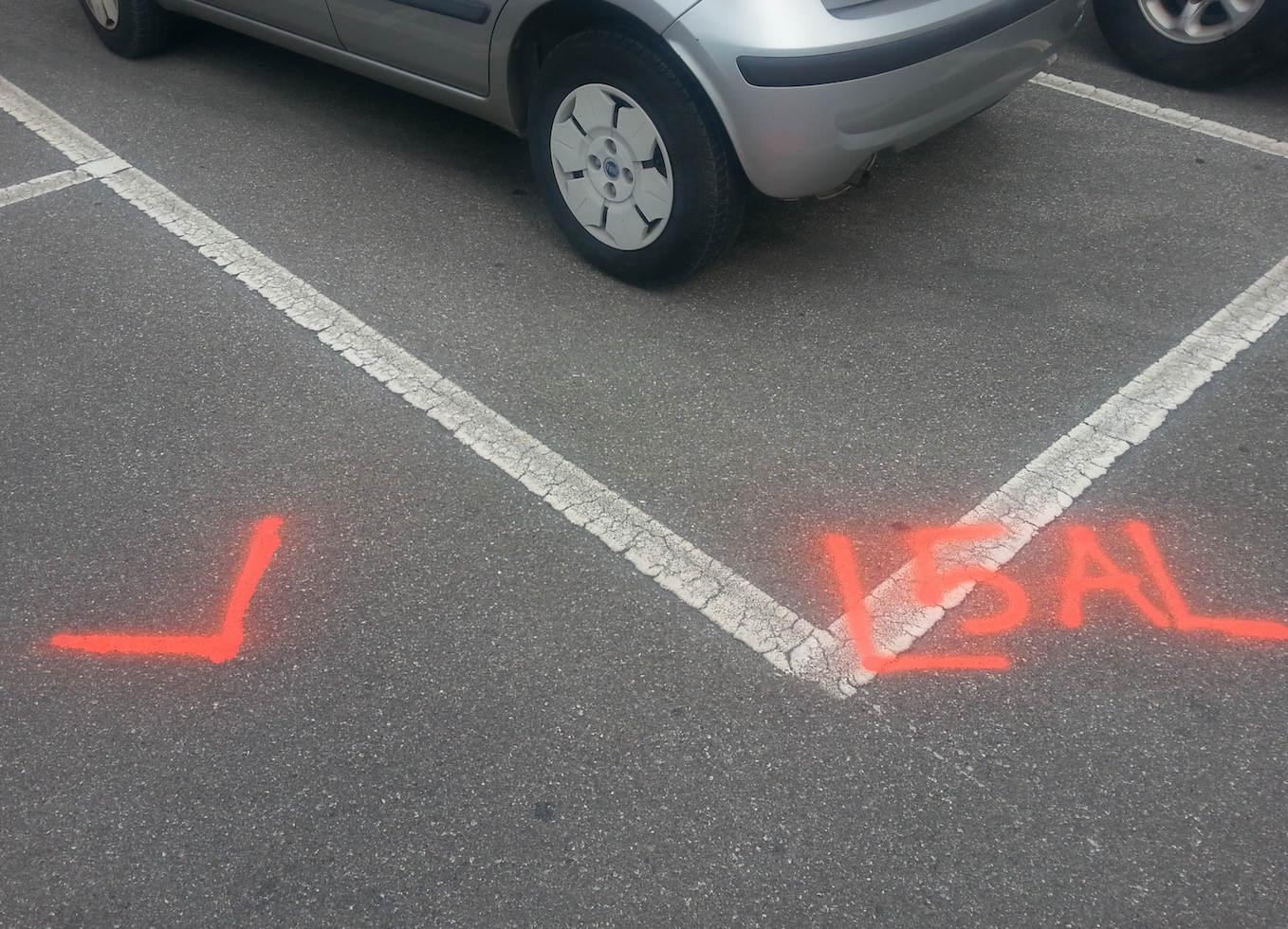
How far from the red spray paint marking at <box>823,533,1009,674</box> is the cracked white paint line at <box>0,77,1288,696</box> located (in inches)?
0.9

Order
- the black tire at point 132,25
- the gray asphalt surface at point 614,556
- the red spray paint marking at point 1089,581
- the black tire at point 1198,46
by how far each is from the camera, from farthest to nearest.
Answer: the black tire at point 132,25, the black tire at point 1198,46, the red spray paint marking at point 1089,581, the gray asphalt surface at point 614,556

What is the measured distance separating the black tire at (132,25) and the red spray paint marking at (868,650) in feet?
14.7

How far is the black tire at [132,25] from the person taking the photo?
193 inches

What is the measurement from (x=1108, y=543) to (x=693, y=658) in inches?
42.4

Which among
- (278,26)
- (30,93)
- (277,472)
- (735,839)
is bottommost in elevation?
(735,839)

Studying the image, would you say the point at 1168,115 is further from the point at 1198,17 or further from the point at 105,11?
the point at 105,11

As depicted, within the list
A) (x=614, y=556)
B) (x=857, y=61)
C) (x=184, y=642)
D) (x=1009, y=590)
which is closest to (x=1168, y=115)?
(x=857, y=61)

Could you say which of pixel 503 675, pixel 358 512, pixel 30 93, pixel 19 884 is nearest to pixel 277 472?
pixel 358 512

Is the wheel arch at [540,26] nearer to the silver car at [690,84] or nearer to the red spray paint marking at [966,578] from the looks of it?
the silver car at [690,84]

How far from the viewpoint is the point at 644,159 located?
3.11 metres

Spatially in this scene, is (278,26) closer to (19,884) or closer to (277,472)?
(277,472)

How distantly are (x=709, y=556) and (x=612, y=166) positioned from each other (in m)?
1.44

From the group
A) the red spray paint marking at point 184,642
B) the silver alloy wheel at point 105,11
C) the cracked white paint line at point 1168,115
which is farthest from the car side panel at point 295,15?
the cracked white paint line at point 1168,115

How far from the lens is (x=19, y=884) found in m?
1.88
